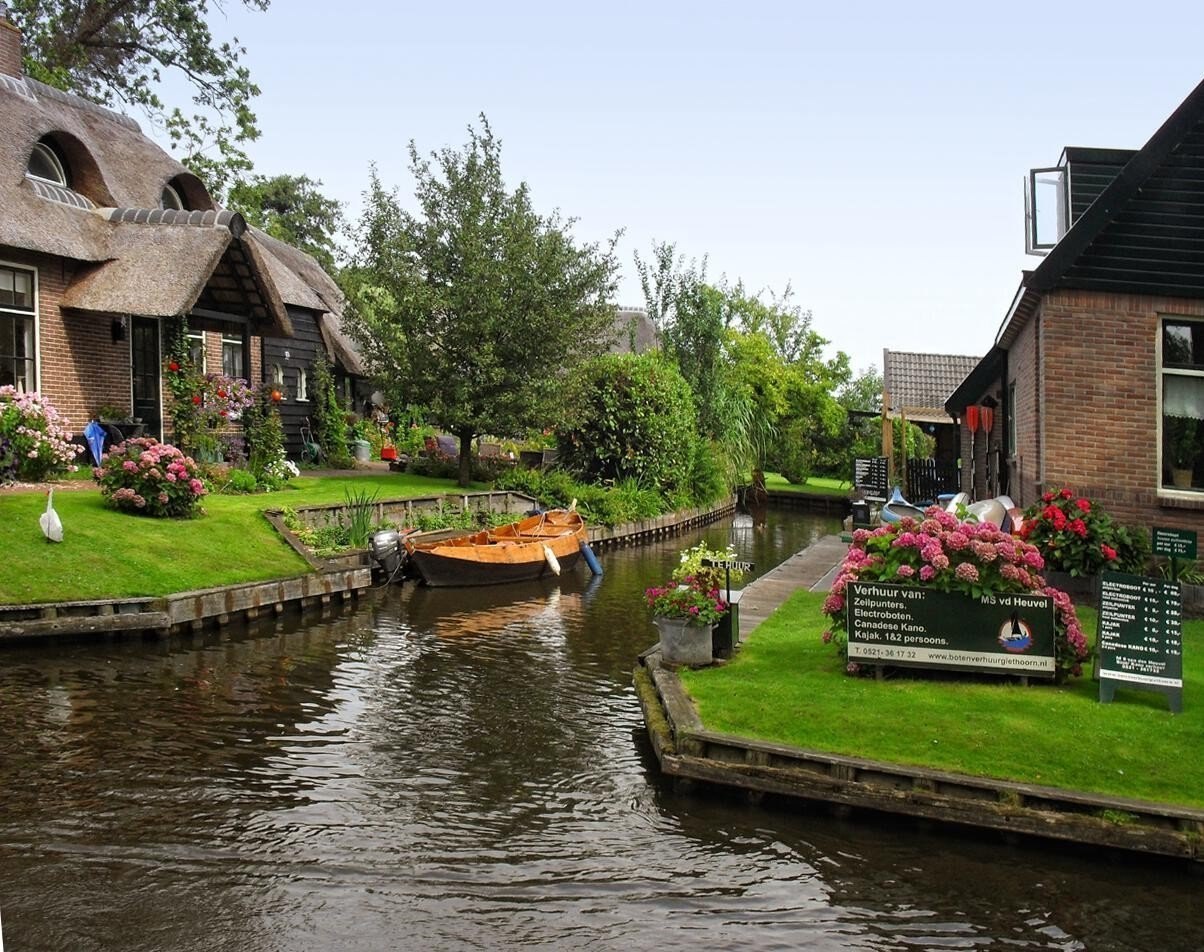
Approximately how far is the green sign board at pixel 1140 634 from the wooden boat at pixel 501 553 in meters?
12.4

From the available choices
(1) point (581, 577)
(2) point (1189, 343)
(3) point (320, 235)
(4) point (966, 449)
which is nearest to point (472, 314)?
(1) point (581, 577)

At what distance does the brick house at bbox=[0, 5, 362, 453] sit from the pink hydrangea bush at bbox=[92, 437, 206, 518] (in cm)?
464

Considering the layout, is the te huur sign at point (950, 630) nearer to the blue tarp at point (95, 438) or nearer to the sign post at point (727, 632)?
the sign post at point (727, 632)

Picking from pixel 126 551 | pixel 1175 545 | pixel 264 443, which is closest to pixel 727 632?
pixel 1175 545

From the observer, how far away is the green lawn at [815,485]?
Answer: 42781 mm

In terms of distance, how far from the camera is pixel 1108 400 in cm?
1354

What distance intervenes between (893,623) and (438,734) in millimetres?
4274

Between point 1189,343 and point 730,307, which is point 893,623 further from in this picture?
point 730,307

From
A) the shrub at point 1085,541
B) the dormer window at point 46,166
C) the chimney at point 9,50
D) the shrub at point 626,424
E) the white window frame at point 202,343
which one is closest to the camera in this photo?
the shrub at point 1085,541

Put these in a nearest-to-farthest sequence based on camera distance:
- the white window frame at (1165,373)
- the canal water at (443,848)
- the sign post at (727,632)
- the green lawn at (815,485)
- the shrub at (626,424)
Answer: the canal water at (443,848), the sign post at (727,632), the white window frame at (1165,373), the shrub at (626,424), the green lawn at (815,485)

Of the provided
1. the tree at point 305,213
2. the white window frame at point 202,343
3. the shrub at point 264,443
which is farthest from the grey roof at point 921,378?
the tree at point 305,213

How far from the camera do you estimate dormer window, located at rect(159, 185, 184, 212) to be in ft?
85.5

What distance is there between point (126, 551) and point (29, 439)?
456cm

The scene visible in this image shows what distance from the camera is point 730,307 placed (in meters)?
43.6
